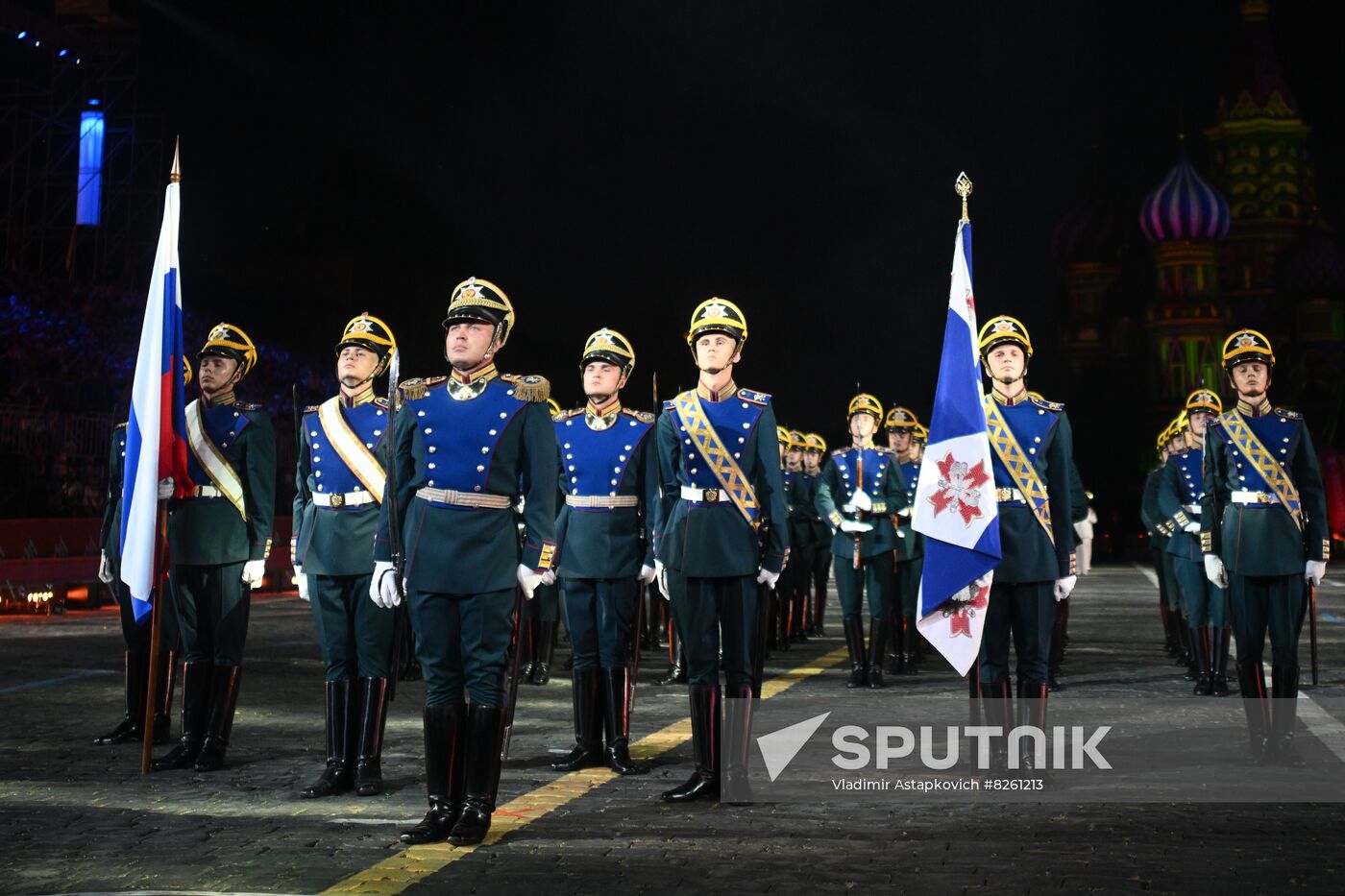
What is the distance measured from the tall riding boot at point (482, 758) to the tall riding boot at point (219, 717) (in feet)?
7.93

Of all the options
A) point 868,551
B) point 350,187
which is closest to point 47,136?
point 350,187

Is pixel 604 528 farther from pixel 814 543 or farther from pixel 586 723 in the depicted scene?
pixel 814 543

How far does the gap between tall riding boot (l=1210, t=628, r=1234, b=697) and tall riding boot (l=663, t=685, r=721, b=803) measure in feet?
20.5

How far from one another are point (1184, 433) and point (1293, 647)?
5603mm

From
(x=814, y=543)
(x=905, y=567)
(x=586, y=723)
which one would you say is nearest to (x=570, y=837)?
(x=586, y=723)

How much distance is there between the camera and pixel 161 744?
9617 millimetres

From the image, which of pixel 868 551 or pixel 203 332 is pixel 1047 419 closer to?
pixel 868 551

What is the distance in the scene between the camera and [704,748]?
25.5 feet

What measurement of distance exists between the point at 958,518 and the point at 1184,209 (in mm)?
109120

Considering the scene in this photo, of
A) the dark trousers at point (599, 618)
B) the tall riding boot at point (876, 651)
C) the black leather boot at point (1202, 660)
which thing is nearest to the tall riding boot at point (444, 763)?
the dark trousers at point (599, 618)

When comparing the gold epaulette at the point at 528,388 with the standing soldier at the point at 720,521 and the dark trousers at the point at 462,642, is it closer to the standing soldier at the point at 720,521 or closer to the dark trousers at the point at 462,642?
the dark trousers at the point at 462,642

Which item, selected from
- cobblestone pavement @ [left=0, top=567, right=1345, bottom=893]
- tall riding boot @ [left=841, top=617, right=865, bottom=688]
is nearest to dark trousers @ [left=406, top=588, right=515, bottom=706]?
cobblestone pavement @ [left=0, top=567, right=1345, bottom=893]

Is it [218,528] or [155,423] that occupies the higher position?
[155,423]

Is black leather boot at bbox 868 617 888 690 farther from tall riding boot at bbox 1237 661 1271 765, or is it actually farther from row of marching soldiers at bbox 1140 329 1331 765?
tall riding boot at bbox 1237 661 1271 765
